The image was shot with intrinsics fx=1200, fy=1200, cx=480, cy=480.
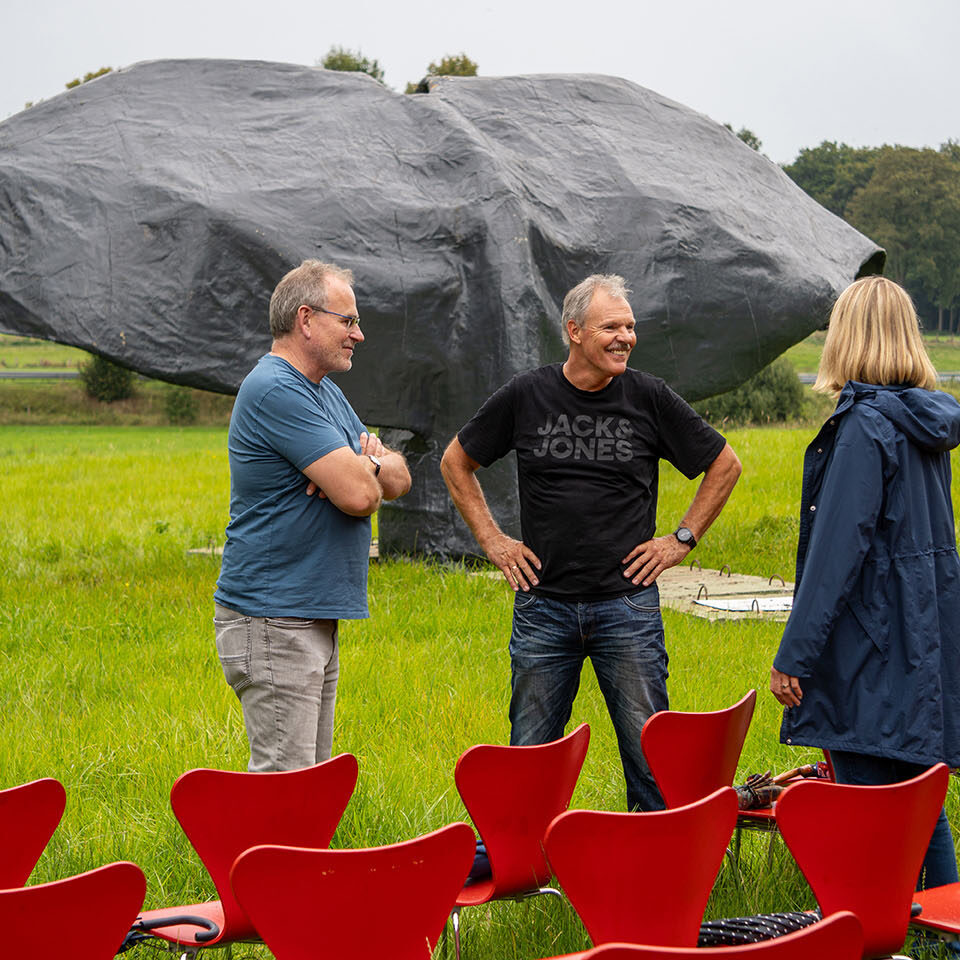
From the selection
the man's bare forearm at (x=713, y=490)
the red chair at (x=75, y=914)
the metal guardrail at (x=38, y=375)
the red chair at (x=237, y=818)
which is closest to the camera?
the red chair at (x=75, y=914)

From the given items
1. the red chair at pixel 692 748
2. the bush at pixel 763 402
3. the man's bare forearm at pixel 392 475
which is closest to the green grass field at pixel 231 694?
the red chair at pixel 692 748

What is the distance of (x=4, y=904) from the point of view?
72.4 inches

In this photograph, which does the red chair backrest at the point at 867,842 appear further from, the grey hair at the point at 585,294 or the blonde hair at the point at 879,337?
the grey hair at the point at 585,294

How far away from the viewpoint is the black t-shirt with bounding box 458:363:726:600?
11.8ft

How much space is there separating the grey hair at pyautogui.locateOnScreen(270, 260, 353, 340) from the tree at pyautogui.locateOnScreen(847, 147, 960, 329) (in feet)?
122

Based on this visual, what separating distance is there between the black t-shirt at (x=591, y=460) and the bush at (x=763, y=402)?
1843 cm

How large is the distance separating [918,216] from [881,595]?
38.6 metres

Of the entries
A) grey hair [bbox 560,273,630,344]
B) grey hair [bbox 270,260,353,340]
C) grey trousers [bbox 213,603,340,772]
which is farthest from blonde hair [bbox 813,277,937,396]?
grey trousers [bbox 213,603,340,772]

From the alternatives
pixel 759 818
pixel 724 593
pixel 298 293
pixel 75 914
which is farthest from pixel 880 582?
pixel 724 593

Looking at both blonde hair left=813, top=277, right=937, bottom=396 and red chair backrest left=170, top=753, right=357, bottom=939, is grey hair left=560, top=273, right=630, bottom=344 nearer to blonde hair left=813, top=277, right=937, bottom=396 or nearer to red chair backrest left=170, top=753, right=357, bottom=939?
blonde hair left=813, top=277, right=937, bottom=396

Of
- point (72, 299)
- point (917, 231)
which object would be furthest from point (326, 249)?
point (917, 231)

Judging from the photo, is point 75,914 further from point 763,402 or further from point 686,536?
point 763,402

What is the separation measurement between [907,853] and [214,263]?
206 inches

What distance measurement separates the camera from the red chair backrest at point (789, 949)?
162 centimetres
